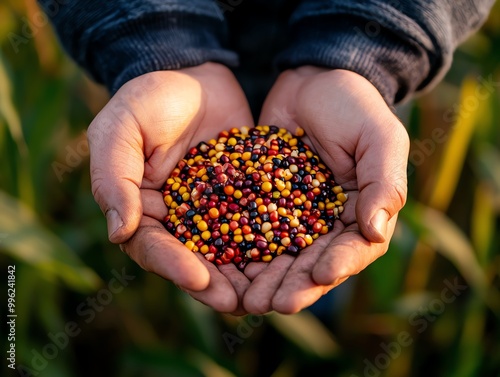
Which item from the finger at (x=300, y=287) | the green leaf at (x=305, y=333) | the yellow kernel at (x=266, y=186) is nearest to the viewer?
the finger at (x=300, y=287)

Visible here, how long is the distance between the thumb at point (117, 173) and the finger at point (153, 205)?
0.23ft

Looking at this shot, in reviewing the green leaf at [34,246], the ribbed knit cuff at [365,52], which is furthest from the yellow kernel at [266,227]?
the green leaf at [34,246]

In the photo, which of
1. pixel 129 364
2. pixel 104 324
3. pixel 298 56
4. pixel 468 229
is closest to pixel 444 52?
pixel 298 56

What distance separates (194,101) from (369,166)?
0.42 metres

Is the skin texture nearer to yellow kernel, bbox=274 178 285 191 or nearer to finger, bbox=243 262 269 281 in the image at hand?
finger, bbox=243 262 269 281

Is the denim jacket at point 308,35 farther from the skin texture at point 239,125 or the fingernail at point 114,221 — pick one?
the fingernail at point 114,221

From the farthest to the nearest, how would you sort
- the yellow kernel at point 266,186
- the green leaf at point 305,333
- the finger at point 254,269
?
1. the green leaf at point 305,333
2. the yellow kernel at point 266,186
3. the finger at point 254,269

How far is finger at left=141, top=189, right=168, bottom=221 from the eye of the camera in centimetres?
112

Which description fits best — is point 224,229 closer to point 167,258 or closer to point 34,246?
point 167,258

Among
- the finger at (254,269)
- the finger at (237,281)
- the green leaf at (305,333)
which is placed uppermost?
the finger at (237,281)

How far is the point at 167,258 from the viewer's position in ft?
3.09

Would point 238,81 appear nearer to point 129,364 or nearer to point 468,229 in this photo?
point 129,364

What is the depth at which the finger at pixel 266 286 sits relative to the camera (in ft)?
3.04

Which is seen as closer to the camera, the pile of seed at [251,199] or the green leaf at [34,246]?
the pile of seed at [251,199]
